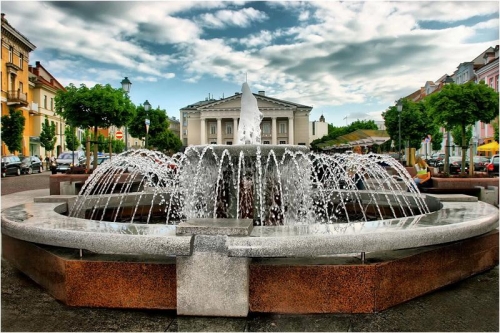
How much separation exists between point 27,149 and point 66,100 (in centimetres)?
3603

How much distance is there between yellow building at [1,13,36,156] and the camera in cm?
4206

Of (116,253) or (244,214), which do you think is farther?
(244,214)

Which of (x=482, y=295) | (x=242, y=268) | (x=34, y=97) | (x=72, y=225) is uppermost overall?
(x=34, y=97)

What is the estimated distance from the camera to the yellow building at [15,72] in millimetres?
42062

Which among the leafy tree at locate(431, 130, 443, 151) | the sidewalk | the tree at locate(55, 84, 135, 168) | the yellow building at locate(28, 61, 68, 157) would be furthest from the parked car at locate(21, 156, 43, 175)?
the leafy tree at locate(431, 130, 443, 151)

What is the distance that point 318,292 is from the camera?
359cm

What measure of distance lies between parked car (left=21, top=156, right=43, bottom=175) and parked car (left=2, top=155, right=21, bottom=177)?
1615mm

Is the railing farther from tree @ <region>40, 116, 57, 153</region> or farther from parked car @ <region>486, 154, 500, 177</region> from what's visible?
parked car @ <region>486, 154, 500, 177</region>

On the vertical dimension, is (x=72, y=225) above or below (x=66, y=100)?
below

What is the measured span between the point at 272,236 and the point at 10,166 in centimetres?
3044

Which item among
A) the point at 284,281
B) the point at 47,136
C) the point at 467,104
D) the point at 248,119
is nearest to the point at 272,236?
the point at 284,281

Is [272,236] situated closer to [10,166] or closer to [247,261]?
[247,261]

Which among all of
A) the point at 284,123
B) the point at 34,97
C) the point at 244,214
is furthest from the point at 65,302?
the point at 284,123

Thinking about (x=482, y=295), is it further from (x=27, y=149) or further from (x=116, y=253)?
(x=27, y=149)
